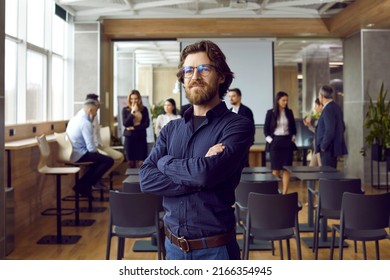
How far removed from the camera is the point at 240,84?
9719mm

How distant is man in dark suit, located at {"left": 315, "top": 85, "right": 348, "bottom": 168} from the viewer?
5859 mm

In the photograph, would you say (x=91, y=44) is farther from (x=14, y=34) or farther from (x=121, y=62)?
(x=121, y=62)

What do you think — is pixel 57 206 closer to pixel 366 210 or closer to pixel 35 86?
pixel 35 86

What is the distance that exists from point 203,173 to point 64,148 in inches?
189

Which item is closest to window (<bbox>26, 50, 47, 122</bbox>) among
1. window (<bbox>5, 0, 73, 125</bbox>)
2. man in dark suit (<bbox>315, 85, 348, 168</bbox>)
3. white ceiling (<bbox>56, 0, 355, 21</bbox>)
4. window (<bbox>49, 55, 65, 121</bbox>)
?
window (<bbox>5, 0, 73, 125</bbox>)

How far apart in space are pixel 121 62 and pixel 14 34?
8096mm

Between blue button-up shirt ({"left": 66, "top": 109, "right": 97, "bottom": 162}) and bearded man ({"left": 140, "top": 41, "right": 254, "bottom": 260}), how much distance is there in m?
4.45

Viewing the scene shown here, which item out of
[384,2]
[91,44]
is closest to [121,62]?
[91,44]

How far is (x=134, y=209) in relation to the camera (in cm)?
344

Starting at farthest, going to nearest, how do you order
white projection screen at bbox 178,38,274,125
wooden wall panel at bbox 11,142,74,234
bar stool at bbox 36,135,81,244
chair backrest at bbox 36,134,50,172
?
white projection screen at bbox 178,38,274,125, wooden wall panel at bbox 11,142,74,234, chair backrest at bbox 36,134,50,172, bar stool at bbox 36,135,81,244

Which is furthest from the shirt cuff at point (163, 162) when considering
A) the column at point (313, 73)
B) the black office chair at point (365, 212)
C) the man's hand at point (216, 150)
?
the column at point (313, 73)

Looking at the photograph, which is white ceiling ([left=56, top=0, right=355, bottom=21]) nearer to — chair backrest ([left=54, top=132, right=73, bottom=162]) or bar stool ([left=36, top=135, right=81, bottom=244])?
chair backrest ([left=54, top=132, right=73, bottom=162])

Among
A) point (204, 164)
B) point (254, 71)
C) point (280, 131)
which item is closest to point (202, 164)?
point (204, 164)

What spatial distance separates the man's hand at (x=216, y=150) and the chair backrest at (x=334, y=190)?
8.69 ft
